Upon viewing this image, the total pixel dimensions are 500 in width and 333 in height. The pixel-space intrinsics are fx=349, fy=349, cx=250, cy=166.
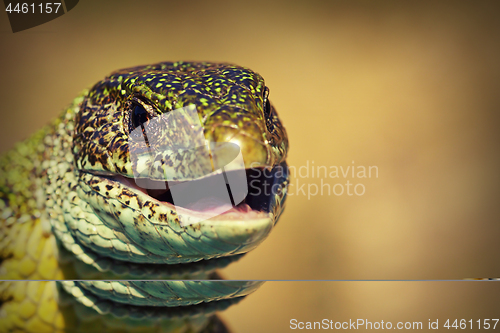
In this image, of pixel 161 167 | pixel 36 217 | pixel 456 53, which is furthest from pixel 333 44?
pixel 36 217

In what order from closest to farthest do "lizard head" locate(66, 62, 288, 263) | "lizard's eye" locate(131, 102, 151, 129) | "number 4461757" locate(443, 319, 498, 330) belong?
"lizard head" locate(66, 62, 288, 263) → "lizard's eye" locate(131, 102, 151, 129) → "number 4461757" locate(443, 319, 498, 330)

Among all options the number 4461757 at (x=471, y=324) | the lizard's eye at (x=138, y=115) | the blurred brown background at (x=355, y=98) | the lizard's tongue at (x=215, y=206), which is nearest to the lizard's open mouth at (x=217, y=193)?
the lizard's tongue at (x=215, y=206)

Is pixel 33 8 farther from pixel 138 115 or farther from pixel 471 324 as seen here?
pixel 471 324

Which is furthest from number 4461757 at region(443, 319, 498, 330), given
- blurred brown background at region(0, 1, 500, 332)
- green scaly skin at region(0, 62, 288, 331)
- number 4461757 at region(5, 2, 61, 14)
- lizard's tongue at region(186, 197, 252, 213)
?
number 4461757 at region(5, 2, 61, 14)

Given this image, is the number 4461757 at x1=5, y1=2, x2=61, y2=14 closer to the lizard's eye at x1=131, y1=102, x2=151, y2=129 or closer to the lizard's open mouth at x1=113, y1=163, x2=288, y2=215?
the lizard's eye at x1=131, y1=102, x2=151, y2=129

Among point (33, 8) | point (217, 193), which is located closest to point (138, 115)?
point (217, 193)

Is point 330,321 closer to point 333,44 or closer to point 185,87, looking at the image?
point 185,87
